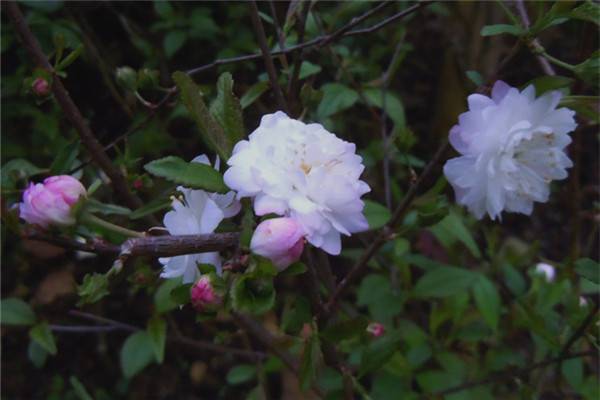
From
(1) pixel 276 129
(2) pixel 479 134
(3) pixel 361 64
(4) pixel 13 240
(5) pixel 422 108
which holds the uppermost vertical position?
(1) pixel 276 129

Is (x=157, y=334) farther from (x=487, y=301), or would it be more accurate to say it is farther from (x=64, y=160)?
(x=487, y=301)

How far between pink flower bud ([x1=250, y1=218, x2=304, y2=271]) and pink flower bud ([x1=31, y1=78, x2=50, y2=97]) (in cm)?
43

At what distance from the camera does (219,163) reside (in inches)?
28.2

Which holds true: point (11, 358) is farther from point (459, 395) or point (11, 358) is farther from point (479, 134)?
point (479, 134)

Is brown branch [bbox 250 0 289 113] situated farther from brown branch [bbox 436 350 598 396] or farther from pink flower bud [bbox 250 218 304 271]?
brown branch [bbox 436 350 598 396]

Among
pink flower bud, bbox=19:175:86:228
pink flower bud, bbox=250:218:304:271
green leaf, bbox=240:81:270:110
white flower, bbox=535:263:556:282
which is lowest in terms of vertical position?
white flower, bbox=535:263:556:282

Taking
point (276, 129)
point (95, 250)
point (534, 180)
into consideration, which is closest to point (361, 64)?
point (534, 180)

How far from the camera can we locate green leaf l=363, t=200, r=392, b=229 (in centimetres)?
110

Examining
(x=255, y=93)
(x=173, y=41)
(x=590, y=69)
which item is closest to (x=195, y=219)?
(x=255, y=93)

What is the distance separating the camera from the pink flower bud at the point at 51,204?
0.61 meters

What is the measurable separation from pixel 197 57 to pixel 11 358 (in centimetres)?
84

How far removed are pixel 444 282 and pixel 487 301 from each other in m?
0.09

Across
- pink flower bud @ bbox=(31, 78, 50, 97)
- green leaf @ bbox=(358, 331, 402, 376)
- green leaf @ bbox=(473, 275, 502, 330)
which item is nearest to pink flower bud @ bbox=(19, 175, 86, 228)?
pink flower bud @ bbox=(31, 78, 50, 97)

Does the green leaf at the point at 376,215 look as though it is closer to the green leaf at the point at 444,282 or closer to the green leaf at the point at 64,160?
the green leaf at the point at 444,282
